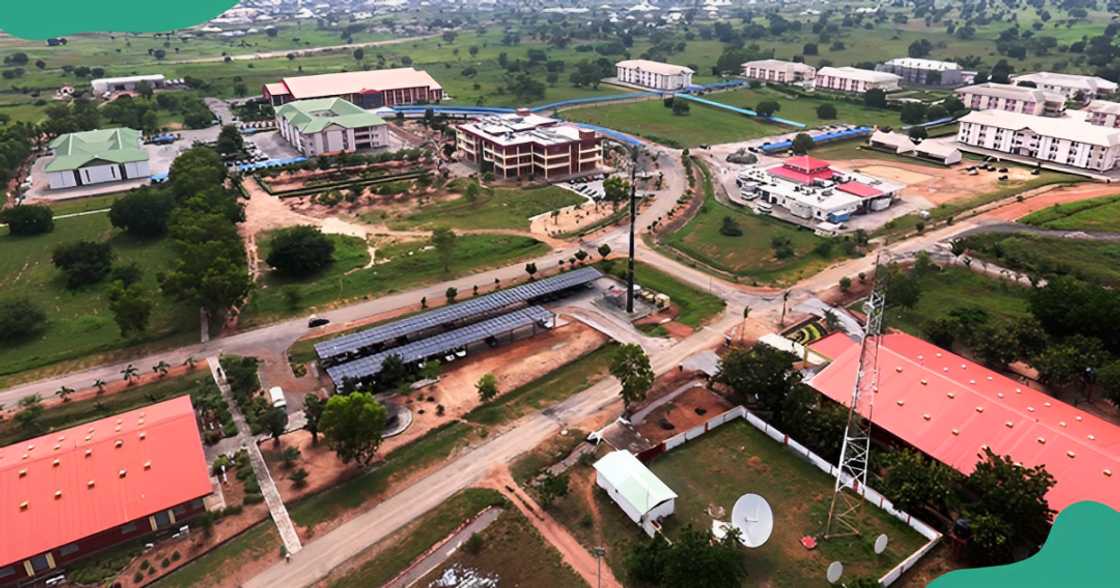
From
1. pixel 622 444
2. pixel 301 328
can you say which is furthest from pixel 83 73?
pixel 622 444

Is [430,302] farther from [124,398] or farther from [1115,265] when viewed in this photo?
[1115,265]

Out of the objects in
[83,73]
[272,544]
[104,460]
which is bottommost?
[272,544]

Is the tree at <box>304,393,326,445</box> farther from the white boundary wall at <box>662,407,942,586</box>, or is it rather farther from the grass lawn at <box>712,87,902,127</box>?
the grass lawn at <box>712,87,902,127</box>

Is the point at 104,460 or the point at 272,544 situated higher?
the point at 104,460

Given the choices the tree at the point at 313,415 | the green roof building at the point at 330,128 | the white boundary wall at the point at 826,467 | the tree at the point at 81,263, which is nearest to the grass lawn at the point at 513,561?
the white boundary wall at the point at 826,467

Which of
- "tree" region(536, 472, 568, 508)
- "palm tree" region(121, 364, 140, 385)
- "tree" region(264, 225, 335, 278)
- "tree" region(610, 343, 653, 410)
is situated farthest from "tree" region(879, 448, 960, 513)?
"tree" region(264, 225, 335, 278)

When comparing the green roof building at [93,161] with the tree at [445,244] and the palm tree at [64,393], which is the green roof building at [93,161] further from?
the palm tree at [64,393]

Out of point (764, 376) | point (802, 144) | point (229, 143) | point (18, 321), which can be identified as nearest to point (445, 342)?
point (764, 376)

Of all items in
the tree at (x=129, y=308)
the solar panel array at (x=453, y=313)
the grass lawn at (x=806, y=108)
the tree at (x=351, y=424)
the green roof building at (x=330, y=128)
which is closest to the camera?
the tree at (x=351, y=424)
